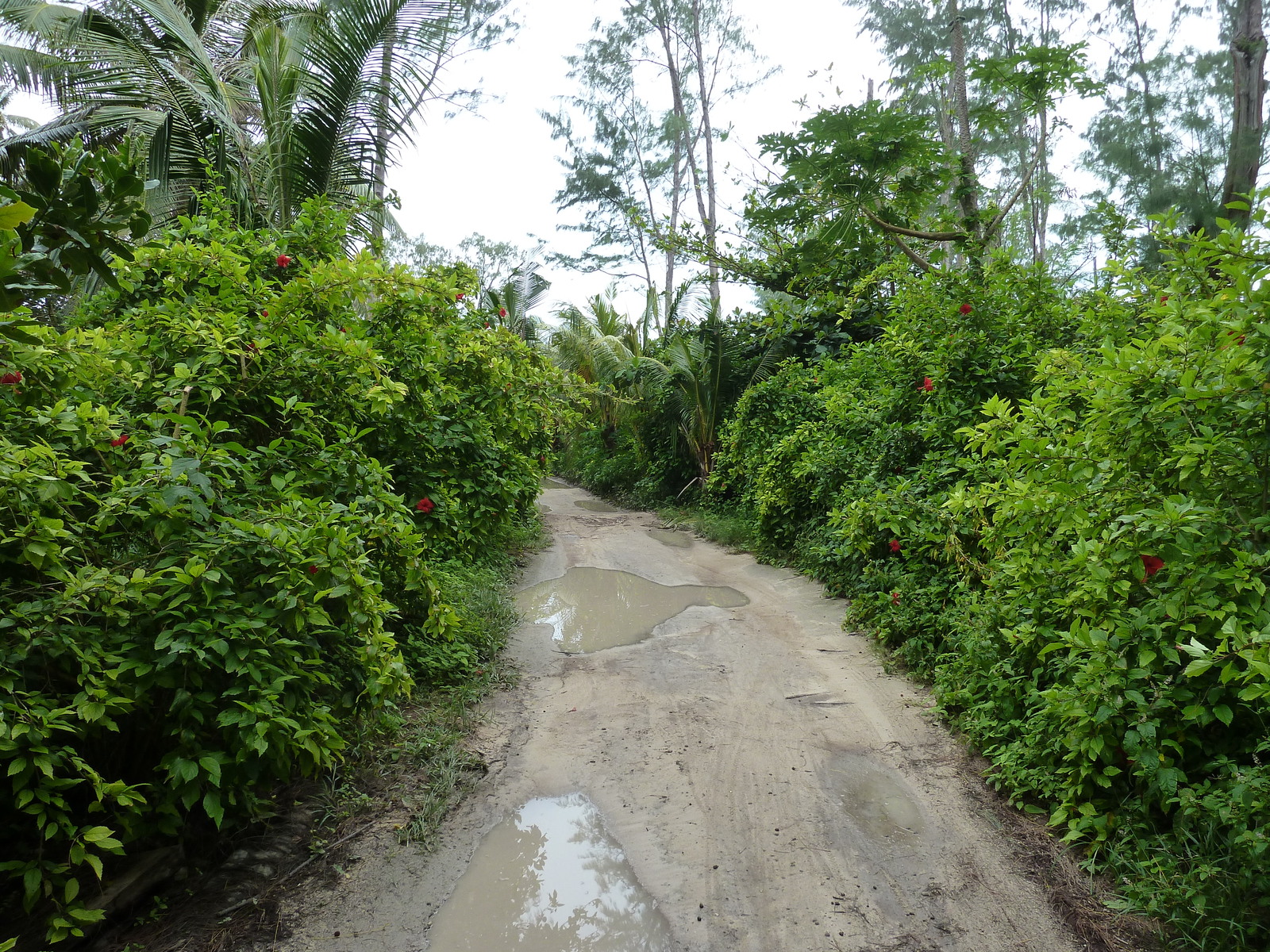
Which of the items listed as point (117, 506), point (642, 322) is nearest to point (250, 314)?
point (117, 506)

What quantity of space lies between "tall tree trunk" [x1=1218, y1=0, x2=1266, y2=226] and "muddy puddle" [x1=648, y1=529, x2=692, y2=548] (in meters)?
7.19

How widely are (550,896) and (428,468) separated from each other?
10.7 feet

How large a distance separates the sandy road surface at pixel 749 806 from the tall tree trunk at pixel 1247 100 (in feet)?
23.1

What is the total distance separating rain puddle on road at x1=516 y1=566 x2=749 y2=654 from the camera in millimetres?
5660

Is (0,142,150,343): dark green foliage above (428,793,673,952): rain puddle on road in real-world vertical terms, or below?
above

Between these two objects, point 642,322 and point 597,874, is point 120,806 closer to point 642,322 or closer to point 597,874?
point 597,874

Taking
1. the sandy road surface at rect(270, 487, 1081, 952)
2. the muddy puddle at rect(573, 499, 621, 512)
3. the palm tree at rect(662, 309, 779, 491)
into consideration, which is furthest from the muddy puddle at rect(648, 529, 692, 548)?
the sandy road surface at rect(270, 487, 1081, 952)

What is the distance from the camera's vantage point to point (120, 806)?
2.41m

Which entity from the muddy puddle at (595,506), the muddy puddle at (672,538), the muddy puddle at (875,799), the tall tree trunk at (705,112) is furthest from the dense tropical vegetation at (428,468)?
the tall tree trunk at (705,112)

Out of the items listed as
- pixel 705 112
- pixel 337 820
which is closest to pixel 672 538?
pixel 337 820

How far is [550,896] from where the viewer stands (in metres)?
2.71

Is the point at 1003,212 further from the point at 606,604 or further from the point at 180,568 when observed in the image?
the point at 180,568

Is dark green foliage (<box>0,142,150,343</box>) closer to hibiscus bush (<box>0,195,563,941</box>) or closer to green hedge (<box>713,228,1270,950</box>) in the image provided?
hibiscus bush (<box>0,195,563,941</box>)

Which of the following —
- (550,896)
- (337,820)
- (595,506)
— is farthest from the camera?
(595,506)
